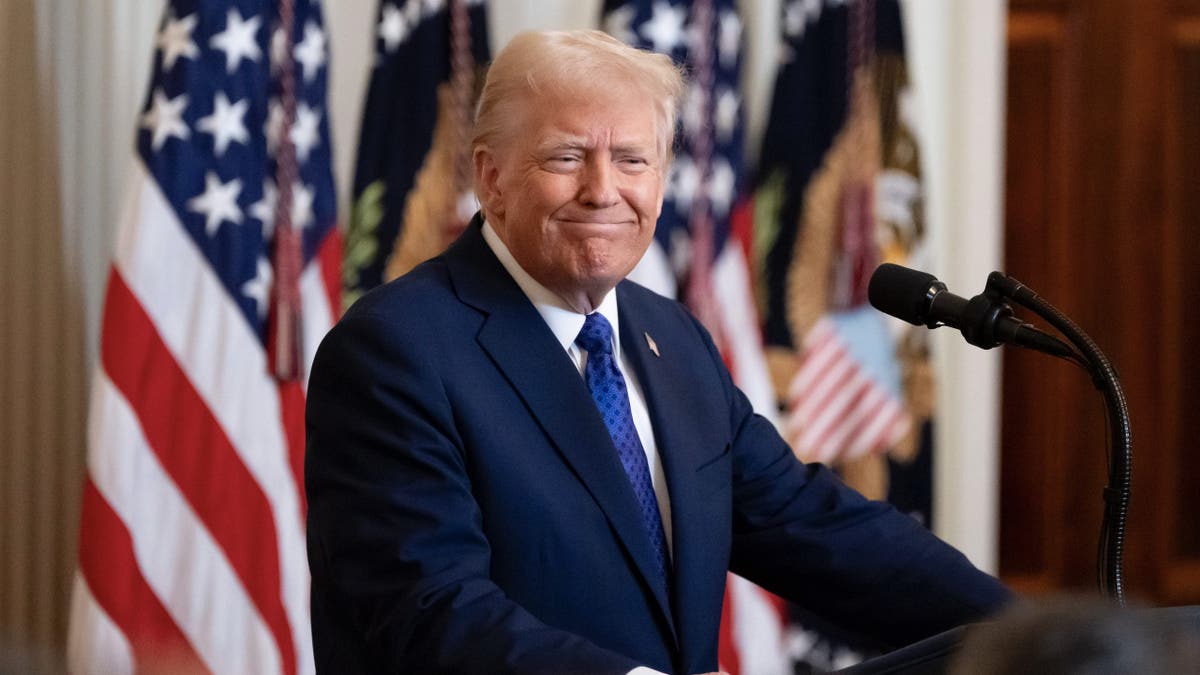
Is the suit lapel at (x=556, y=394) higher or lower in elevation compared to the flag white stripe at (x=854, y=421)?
higher

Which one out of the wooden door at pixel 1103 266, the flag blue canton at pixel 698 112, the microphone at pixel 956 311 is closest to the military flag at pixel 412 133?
the flag blue canton at pixel 698 112

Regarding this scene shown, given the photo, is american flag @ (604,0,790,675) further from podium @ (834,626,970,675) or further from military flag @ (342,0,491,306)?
podium @ (834,626,970,675)

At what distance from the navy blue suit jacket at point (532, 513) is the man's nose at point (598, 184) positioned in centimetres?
17

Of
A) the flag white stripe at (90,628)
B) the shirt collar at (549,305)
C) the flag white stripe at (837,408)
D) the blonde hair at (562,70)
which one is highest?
the blonde hair at (562,70)

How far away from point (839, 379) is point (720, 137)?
711 mm

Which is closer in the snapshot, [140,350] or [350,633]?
[350,633]

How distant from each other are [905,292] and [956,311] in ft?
0.22

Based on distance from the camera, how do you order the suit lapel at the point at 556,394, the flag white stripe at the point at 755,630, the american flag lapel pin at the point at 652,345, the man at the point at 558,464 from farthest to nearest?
the flag white stripe at the point at 755,630
the american flag lapel pin at the point at 652,345
the suit lapel at the point at 556,394
the man at the point at 558,464

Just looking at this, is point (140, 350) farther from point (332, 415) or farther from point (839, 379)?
point (839, 379)

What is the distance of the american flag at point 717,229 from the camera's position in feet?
11.6

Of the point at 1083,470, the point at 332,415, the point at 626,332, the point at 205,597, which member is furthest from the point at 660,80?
the point at 1083,470

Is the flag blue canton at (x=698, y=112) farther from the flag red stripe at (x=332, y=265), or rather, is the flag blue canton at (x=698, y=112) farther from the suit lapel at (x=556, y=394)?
the suit lapel at (x=556, y=394)

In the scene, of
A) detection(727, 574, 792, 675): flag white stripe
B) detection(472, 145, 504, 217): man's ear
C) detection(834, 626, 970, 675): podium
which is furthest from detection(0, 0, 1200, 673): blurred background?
detection(834, 626, 970, 675): podium

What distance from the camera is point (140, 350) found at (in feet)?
10.3
